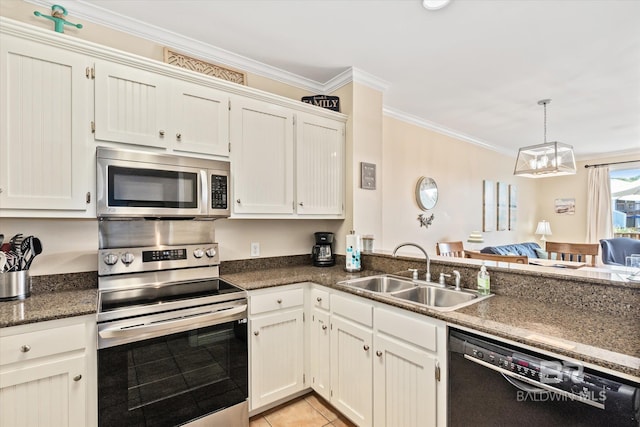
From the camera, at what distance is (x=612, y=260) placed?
5.02 metres

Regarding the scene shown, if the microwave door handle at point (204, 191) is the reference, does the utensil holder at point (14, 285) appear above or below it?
below

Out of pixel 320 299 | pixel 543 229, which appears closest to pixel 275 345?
pixel 320 299

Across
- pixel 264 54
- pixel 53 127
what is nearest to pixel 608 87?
pixel 264 54

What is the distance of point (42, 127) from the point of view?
157 centimetres

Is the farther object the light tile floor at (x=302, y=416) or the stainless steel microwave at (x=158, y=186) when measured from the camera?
the light tile floor at (x=302, y=416)

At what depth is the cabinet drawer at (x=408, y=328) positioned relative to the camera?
1.42 meters

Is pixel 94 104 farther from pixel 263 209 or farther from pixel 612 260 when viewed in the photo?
pixel 612 260

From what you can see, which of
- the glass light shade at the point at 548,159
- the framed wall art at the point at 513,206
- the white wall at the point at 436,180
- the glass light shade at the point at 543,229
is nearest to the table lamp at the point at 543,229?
the glass light shade at the point at 543,229

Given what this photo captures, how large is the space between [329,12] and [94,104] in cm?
151

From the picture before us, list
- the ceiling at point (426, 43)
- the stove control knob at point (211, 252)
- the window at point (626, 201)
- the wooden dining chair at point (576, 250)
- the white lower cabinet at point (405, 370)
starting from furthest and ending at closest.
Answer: the window at point (626, 201), the wooden dining chair at point (576, 250), the stove control knob at point (211, 252), the ceiling at point (426, 43), the white lower cabinet at point (405, 370)

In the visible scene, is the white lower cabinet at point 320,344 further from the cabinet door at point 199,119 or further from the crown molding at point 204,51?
the crown molding at point 204,51

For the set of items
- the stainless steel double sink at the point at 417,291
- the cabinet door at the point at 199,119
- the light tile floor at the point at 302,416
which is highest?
the cabinet door at the point at 199,119

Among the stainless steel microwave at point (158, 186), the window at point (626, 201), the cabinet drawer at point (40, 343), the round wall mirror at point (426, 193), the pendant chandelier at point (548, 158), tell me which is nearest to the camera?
the cabinet drawer at point (40, 343)

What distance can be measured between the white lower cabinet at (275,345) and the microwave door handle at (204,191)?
632 mm
